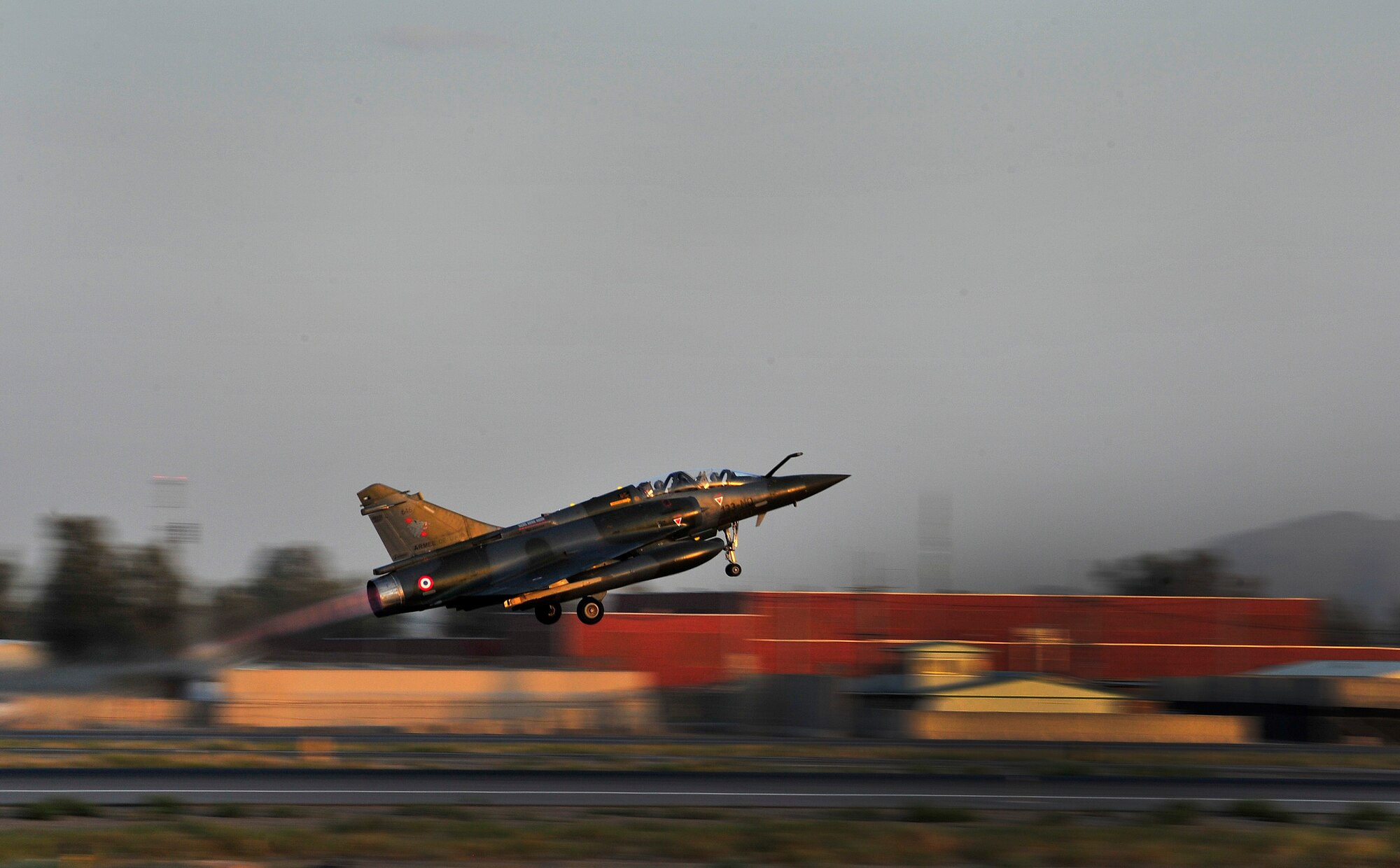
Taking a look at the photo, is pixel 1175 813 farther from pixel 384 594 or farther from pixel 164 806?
pixel 164 806

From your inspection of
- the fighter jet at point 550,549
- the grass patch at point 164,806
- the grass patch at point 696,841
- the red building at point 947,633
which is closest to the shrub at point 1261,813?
the grass patch at point 696,841

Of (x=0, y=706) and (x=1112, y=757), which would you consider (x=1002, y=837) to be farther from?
(x=0, y=706)

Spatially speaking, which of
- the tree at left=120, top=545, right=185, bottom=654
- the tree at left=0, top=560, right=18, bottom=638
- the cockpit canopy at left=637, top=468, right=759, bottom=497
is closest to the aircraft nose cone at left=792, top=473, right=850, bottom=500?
the cockpit canopy at left=637, top=468, right=759, bottom=497

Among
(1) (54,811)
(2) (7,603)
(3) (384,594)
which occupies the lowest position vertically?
(1) (54,811)

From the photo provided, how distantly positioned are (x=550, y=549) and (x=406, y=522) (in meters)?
3.44

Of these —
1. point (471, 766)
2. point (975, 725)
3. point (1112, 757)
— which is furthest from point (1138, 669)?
point (471, 766)

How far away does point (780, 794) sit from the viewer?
115 feet

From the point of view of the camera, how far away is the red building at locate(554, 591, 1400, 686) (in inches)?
2916

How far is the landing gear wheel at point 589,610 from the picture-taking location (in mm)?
32906

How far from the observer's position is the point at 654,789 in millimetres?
36031

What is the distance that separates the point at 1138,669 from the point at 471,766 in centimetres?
4964

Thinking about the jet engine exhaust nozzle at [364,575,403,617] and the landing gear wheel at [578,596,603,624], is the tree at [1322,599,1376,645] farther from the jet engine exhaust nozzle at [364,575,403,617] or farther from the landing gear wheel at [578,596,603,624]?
the jet engine exhaust nozzle at [364,575,403,617]

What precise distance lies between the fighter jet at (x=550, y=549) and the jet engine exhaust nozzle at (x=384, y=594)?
0.07 ft

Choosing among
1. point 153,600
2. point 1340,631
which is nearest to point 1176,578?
point 1340,631
